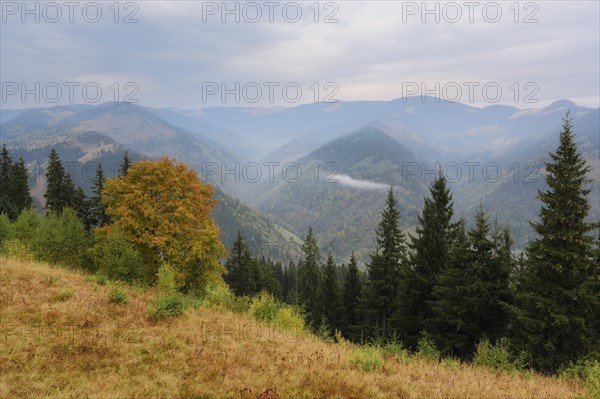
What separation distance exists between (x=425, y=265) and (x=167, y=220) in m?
19.3

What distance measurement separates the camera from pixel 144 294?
47.0 feet

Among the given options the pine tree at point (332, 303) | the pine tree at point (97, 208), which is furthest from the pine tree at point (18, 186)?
the pine tree at point (332, 303)

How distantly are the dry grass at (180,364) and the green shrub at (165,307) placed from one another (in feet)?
0.85

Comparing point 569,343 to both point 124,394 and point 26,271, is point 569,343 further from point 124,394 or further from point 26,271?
point 26,271

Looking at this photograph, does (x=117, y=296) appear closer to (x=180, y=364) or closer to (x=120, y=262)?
(x=180, y=364)

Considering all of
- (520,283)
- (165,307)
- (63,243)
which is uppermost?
(165,307)

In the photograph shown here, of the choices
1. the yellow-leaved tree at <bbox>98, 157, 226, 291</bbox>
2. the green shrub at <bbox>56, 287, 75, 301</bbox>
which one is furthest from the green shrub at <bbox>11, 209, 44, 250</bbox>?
the green shrub at <bbox>56, 287, 75, 301</bbox>

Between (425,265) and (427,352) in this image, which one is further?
(425,265)

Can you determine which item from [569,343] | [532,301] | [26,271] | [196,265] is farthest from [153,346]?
[196,265]

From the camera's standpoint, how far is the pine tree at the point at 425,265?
1062 inches

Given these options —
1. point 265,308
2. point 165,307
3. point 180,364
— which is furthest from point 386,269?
point 180,364

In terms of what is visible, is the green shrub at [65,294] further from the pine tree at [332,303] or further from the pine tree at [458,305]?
the pine tree at [332,303]

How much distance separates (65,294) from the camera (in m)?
12.1

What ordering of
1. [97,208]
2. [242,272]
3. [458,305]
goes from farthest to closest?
[242,272], [97,208], [458,305]
